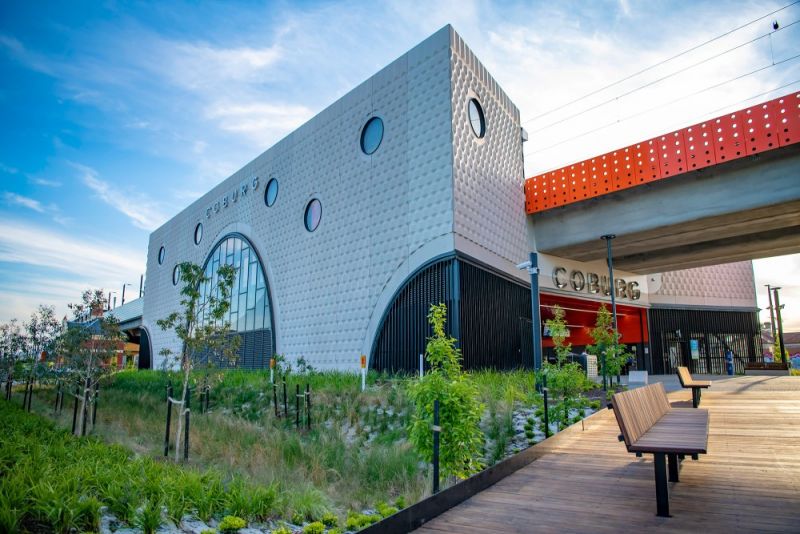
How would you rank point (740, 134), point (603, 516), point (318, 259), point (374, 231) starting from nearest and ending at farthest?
point (603, 516) → point (740, 134) → point (374, 231) → point (318, 259)

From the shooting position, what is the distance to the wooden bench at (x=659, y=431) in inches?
155

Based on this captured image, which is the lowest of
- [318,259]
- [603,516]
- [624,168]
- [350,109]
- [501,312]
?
[603,516]

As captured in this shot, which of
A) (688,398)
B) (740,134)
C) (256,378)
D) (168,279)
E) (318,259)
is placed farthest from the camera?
(168,279)

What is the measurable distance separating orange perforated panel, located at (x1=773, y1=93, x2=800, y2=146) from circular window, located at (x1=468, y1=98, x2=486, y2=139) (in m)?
8.47

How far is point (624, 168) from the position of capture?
17.5 metres

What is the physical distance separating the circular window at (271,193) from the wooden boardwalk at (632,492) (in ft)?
64.1

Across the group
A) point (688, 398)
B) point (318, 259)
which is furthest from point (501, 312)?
point (318, 259)

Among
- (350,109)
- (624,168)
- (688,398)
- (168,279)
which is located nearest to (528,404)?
(688,398)

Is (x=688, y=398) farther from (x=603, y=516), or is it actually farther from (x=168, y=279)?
(x=168, y=279)

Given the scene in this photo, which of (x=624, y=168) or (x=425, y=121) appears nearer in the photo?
(x=425, y=121)

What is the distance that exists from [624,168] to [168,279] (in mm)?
30069

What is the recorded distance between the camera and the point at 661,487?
3.92m

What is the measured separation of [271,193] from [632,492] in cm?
2212

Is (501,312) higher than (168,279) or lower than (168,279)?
lower
